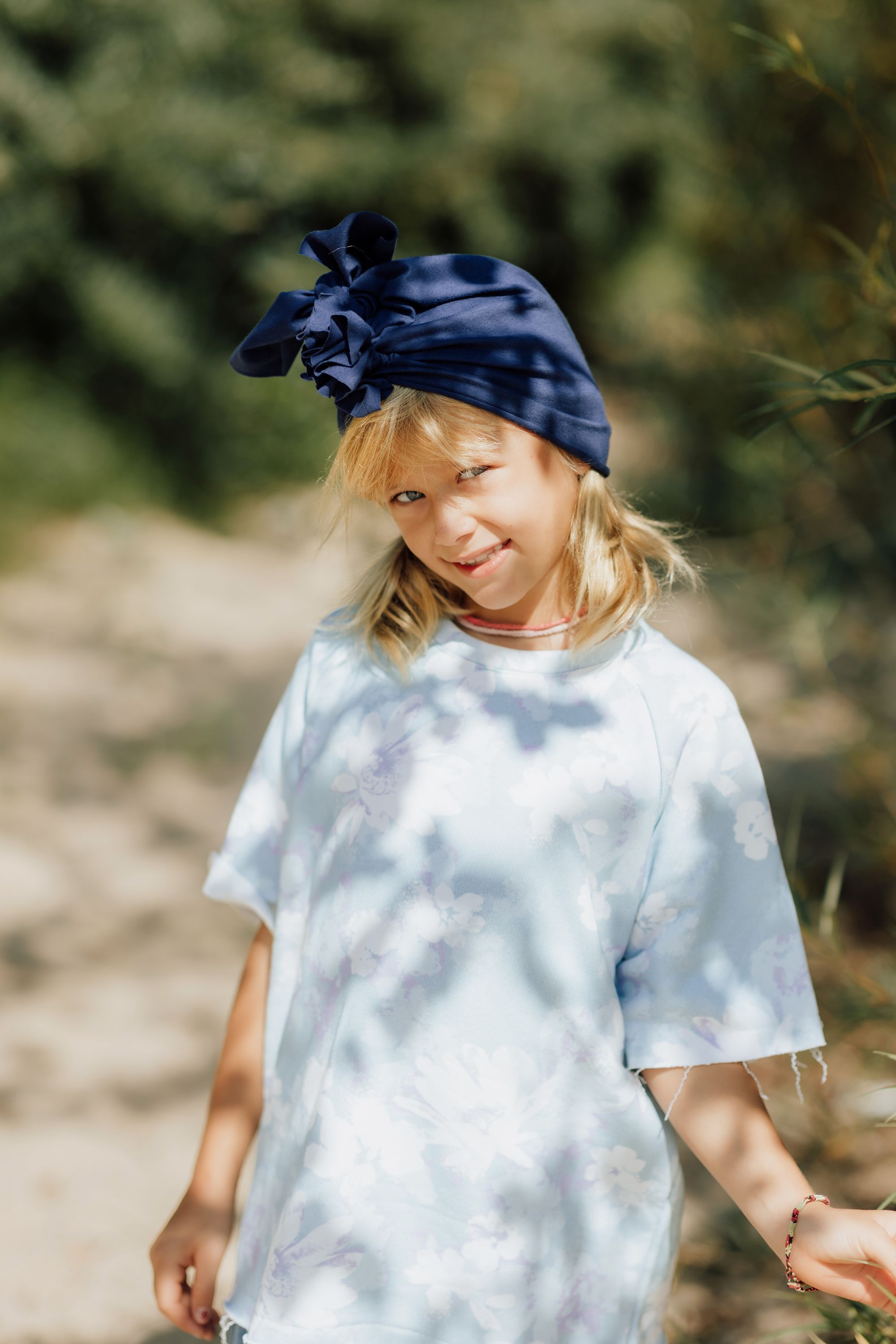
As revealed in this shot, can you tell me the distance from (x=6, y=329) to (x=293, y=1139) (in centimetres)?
695

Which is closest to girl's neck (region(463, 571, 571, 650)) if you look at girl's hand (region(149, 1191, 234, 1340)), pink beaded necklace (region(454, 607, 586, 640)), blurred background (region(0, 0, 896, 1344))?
pink beaded necklace (region(454, 607, 586, 640))

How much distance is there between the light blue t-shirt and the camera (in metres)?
1.25

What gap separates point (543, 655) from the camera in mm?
1352

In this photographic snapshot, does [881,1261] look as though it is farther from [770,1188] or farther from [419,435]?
[419,435]

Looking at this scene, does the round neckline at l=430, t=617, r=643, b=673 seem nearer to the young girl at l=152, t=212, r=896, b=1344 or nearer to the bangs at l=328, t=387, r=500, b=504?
the young girl at l=152, t=212, r=896, b=1344

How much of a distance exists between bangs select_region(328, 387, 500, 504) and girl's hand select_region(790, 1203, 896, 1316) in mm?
866

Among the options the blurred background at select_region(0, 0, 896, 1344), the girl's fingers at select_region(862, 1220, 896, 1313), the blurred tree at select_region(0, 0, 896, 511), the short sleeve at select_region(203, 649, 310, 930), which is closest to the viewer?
the girl's fingers at select_region(862, 1220, 896, 1313)

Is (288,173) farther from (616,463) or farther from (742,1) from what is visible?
(742,1)

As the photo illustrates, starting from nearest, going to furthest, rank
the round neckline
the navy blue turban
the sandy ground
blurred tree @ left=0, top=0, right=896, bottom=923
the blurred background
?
the navy blue turban < the round neckline < the sandy ground < the blurred background < blurred tree @ left=0, top=0, right=896, bottom=923

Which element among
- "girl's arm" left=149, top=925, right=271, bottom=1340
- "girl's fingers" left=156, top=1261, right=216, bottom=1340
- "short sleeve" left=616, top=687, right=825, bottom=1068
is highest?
"short sleeve" left=616, top=687, right=825, bottom=1068

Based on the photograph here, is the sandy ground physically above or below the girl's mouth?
below

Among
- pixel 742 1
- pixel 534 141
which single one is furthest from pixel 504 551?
pixel 534 141

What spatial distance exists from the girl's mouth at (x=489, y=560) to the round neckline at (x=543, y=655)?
0.37 feet

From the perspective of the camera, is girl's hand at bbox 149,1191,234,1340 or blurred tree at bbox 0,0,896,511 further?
blurred tree at bbox 0,0,896,511
